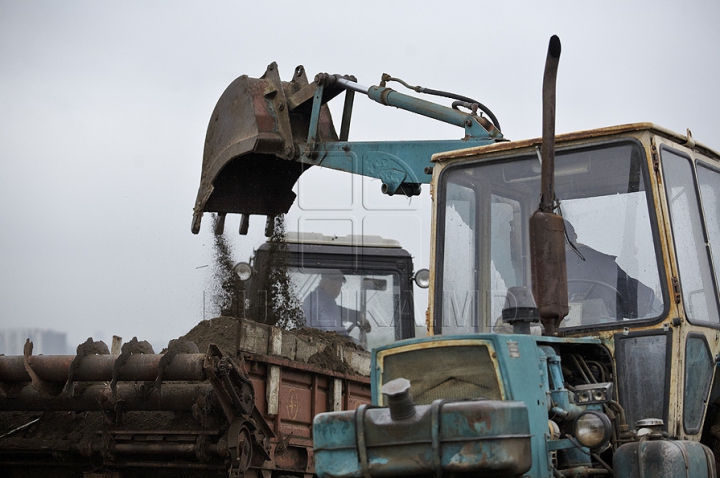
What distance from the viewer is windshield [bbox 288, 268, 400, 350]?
1059cm

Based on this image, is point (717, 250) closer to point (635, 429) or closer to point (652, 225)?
point (652, 225)

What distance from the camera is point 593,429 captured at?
156 inches

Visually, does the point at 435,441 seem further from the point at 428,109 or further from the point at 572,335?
the point at 428,109

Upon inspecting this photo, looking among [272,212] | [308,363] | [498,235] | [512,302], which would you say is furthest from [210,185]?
[512,302]

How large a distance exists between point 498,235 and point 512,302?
90 cm

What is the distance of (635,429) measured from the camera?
4422 mm

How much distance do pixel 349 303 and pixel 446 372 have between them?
6.72 meters

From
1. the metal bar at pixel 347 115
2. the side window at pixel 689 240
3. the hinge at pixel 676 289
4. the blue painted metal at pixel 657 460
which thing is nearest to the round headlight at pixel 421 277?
the metal bar at pixel 347 115

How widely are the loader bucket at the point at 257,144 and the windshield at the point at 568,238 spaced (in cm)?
279

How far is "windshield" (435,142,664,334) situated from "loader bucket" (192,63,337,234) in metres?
2.79

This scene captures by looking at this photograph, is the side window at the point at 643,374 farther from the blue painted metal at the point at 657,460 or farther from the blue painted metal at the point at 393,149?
the blue painted metal at the point at 393,149

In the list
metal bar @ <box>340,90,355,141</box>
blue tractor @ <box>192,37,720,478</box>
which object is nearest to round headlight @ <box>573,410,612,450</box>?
blue tractor @ <box>192,37,720,478</box>

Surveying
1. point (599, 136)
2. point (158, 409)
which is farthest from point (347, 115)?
point (599, 136)

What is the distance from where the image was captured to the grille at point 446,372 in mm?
4047
